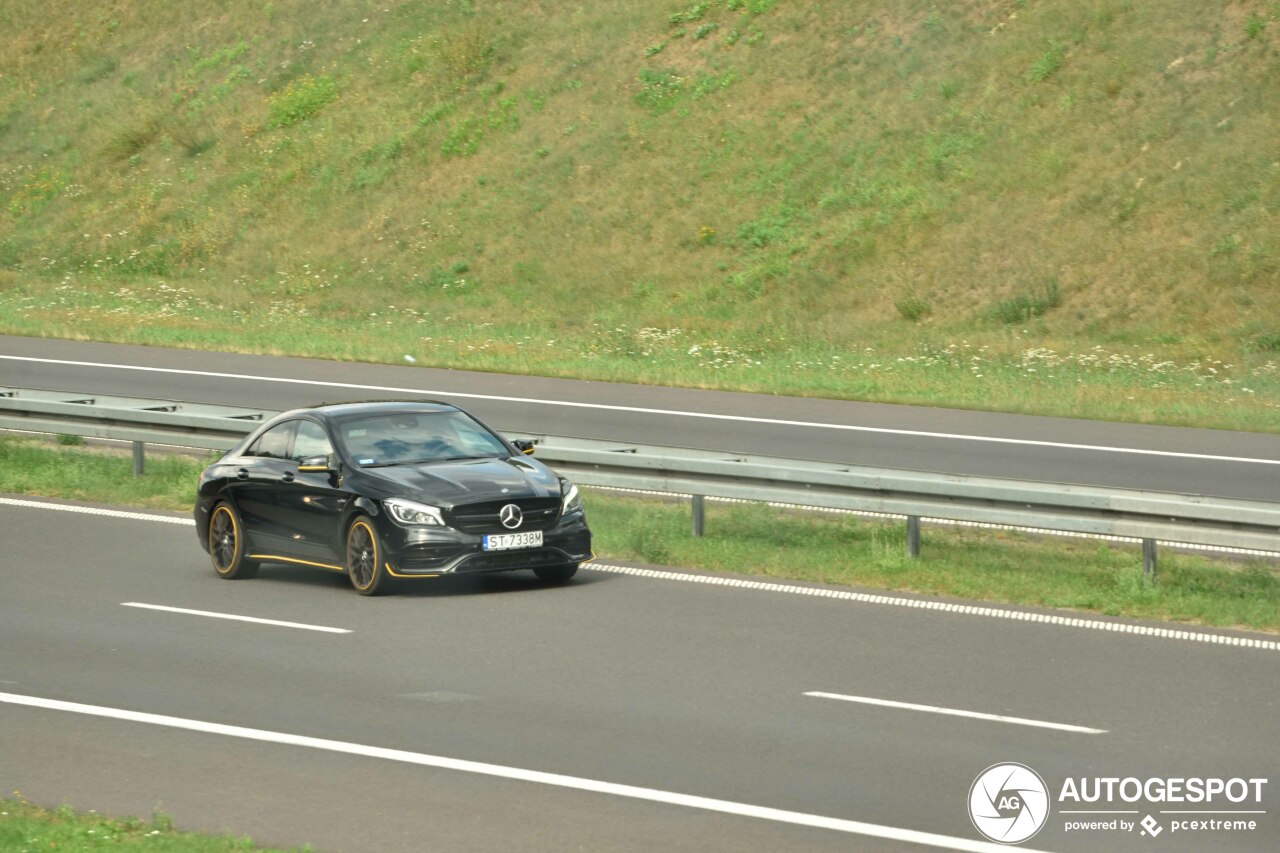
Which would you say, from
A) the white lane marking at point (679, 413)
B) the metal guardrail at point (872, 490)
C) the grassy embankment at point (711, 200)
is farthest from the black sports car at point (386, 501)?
the grassy embankment at point (711, 200)

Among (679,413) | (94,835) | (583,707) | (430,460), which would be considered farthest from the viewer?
(679,413)

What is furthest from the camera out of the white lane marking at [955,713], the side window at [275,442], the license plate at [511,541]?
the side window at [275,442]

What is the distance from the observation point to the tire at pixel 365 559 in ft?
44.9

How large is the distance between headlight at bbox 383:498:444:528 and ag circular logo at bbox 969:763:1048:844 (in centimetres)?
581

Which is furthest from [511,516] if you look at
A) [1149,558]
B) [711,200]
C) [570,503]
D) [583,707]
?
[711,200]

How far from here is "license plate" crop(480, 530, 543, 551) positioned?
13477 mm

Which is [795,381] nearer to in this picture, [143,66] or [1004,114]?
[1004,114]

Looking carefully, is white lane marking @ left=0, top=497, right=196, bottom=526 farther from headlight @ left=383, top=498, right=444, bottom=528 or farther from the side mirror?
headlight @ left=383, top=498, right=444, bottom=528

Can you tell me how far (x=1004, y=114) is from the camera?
123 ft

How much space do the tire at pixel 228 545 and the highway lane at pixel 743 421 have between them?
7.91 m

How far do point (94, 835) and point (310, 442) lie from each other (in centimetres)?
737

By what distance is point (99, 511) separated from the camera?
18125 millimetres

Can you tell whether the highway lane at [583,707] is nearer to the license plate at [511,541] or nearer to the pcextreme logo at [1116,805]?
the pcextreme logo at [1116,805]

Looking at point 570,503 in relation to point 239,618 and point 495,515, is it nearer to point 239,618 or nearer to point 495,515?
point 495,515
